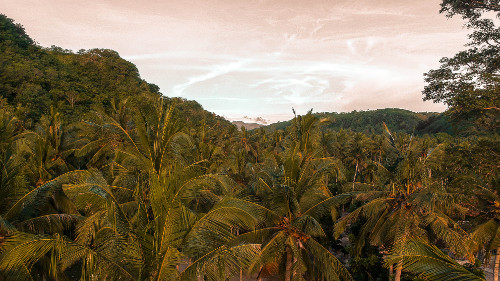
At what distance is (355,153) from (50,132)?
127 ft

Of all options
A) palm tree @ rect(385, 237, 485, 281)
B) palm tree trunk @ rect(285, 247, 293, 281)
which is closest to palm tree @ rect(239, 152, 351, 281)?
palm tree trunk @ rect(285, 247, 293, 281)

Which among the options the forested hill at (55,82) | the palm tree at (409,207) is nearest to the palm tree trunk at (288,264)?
the palm tree at (409,207)

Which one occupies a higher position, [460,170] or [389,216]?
[460,170]

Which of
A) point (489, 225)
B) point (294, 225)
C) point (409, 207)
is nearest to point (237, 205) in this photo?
point (294, 225)

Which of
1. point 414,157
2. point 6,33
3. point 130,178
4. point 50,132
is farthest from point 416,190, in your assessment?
point 6,33

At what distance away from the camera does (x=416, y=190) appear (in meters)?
12.2

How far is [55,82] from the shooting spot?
144ft

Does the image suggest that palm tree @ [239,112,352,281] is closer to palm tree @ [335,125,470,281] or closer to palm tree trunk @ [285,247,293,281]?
palm tree trunk @ [285,247,293,281]

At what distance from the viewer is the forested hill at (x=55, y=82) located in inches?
1441

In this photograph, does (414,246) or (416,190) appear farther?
(416,190)

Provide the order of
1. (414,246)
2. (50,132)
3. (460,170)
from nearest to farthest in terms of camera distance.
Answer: (414,246) → (460,170) → (50,132)

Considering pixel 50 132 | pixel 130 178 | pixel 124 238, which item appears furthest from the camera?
pixel 50 132

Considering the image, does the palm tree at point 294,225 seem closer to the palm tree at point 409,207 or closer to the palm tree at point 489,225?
the palm tree at point 409,207

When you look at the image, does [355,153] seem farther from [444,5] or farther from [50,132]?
[50,132]
